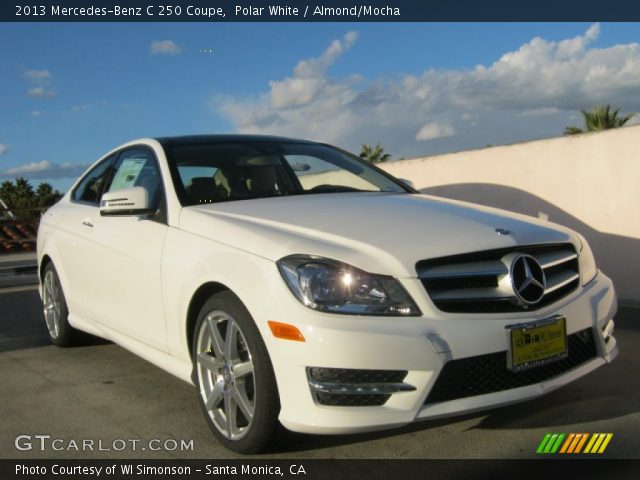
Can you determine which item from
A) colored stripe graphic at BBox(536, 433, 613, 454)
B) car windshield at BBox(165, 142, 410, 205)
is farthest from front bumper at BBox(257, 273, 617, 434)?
car windshield at BBox(165, 142, 410, 205)

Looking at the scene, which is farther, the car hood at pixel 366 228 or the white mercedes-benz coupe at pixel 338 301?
the car hood at pixel 366 228

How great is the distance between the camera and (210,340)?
3.41 m

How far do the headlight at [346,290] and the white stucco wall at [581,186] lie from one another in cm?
462

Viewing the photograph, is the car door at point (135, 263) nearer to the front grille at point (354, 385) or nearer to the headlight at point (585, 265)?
the front grille at point (354, 385)

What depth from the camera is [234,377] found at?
3.21m

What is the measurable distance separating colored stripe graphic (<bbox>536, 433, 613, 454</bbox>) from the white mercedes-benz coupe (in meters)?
0.31

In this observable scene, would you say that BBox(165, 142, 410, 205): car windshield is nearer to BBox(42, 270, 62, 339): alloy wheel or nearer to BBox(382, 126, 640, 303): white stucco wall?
BBox(42, 270, 62, 339): alloy wheel

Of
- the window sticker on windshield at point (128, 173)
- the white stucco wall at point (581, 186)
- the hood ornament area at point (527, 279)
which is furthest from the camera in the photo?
the white stucco wall at point (581, 186)

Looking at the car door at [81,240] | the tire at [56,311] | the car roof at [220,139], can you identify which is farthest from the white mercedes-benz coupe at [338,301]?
the tire at [56,311]

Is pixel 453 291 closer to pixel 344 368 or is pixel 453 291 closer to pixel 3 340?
pixel 344 368

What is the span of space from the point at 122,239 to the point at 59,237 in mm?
1316

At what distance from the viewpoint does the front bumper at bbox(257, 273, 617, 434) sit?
2.79 meters

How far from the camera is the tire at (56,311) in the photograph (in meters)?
5.38

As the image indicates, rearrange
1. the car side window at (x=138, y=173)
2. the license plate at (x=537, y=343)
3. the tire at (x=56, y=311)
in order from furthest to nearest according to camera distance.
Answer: the tire at (x=56, y=311), the car side window at (x=138, y=173), the license plate at (x=537, y=343)
